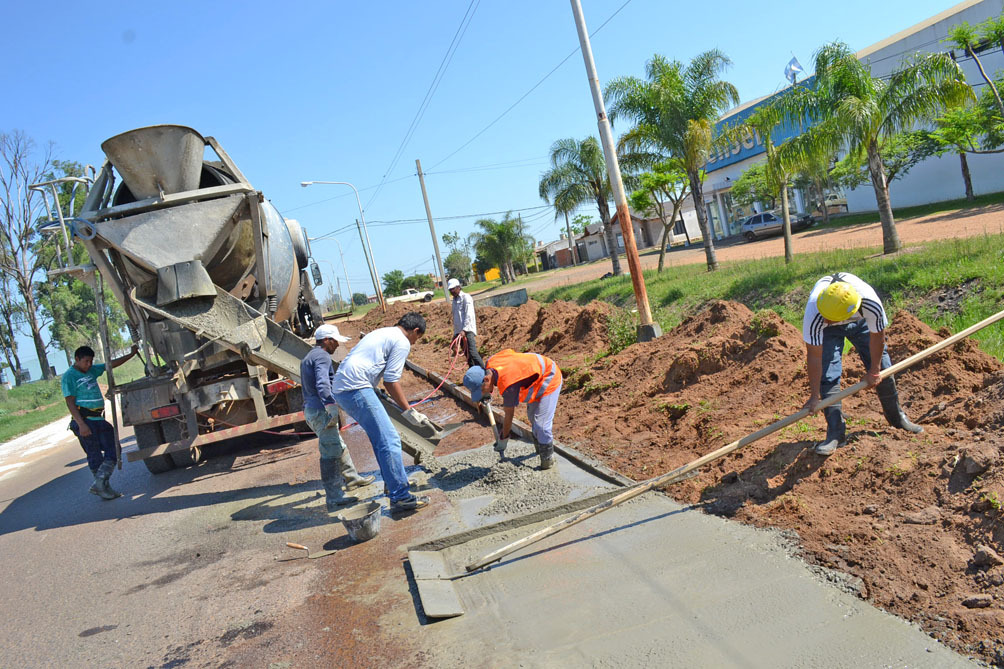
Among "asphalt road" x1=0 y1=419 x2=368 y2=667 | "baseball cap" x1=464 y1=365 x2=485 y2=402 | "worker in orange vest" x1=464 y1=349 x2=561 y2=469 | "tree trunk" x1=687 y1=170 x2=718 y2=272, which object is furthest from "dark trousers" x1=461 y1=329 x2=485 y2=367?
"tree trunk" x1=687 y1=170 x2=718 y2=272

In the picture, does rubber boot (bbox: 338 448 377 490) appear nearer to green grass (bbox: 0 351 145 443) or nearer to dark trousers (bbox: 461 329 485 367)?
dark trousers (bbox: 461 329 485 367)

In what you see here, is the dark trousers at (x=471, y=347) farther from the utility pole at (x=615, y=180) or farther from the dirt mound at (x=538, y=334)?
the utility pole at (x=615, y=180)

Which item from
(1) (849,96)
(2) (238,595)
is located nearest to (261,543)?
(2) (238,595)

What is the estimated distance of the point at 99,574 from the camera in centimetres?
591

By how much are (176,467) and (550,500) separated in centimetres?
620

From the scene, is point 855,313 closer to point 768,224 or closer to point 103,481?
point 103,481

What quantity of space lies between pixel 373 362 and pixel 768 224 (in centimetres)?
3212

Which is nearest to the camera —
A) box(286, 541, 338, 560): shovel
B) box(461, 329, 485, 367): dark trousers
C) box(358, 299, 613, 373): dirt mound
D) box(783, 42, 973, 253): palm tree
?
box(286, 541, 338, 560): shovel

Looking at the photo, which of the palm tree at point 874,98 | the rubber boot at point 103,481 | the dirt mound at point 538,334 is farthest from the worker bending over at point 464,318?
the palm tree at point 874,98

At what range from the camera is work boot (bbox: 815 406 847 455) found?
15.8 ft

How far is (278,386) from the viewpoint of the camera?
8633 millimetres

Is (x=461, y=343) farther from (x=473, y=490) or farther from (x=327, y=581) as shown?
(x=327, y=581)

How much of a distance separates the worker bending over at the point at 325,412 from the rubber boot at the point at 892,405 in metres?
4.48

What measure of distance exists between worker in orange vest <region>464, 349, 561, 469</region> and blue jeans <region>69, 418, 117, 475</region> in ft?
17.0
